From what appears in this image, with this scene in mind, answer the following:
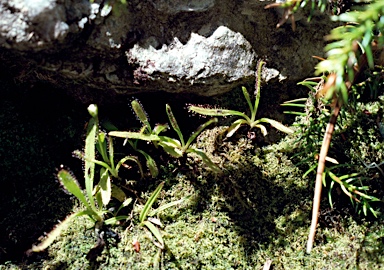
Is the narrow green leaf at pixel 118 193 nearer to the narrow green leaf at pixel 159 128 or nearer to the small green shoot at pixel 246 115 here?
the narrow green leaf at pixel 159 128

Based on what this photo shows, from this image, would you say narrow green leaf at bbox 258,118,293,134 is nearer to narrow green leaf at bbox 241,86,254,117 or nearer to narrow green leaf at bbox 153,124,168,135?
narrow green leaf at bbox 241,86,254,117

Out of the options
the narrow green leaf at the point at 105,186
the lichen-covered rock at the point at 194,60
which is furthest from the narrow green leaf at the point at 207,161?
the narrow green leaf at the point at 105,186

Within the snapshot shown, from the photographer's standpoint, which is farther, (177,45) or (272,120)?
(272,120)

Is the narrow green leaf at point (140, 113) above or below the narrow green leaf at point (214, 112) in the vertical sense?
above

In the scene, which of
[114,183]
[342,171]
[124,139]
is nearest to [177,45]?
[124,139]

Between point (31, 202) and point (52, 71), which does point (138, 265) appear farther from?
point (52, 71)

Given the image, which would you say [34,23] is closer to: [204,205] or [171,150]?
[171,150]

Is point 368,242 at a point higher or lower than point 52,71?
lower

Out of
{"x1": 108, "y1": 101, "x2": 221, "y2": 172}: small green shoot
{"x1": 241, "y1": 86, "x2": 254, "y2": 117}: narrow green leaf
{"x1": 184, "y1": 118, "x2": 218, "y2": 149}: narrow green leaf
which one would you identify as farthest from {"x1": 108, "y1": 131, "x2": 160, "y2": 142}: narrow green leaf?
{"x1": 241, "y1": 86, "x2": 254, "y2": 117}: narrow green leaf
